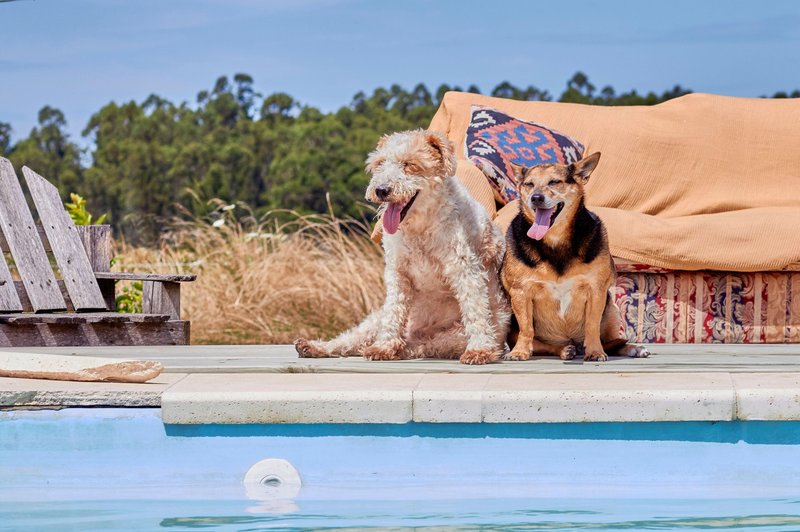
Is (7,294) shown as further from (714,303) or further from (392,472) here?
(714,303)

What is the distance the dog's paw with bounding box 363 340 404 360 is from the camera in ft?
13.5

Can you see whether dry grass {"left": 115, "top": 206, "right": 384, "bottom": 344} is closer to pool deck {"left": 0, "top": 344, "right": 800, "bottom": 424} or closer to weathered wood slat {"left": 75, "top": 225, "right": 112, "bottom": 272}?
weathered wood slat {"left": 75, "top": 225, "right": 112, "bottom": 272}

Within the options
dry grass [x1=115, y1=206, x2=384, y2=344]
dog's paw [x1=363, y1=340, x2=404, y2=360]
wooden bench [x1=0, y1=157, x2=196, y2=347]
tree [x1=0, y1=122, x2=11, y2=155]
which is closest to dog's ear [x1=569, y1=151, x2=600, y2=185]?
dog's paw [x1=363, y1=340, x2=404, y2=360]

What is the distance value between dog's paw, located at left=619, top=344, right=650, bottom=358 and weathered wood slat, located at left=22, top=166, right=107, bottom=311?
8.90 feet

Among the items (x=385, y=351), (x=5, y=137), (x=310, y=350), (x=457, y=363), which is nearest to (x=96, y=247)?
(x=310, y=350)

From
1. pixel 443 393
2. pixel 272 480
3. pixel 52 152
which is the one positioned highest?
pixel 52 152

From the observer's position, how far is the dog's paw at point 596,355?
13.3ft

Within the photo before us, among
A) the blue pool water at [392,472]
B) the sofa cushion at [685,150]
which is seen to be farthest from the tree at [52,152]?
the blue pool water at [392,472]

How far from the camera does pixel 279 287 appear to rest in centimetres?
802

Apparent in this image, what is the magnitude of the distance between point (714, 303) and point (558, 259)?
1556 millimetres

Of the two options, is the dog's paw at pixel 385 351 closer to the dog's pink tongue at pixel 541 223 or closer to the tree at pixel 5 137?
the dog's pink tongue at pixel 541 223

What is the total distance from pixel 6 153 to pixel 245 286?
2434 centimetres

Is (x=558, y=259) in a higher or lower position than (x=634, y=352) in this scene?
higher

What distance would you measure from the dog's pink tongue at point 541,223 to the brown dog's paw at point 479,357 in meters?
0.47
